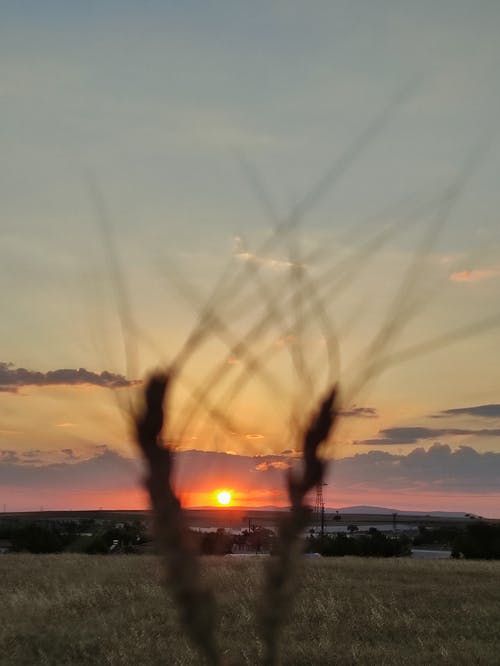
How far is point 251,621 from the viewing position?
2127cm

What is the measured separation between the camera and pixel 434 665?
1769 cm

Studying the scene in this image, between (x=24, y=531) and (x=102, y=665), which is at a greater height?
(x=24, y=531)

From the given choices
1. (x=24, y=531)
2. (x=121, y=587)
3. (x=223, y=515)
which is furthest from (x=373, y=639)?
(x=24, y=531)

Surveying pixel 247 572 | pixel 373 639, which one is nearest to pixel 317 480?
pixel 373 639

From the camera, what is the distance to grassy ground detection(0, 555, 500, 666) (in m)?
18.8

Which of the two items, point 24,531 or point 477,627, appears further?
point 24,531

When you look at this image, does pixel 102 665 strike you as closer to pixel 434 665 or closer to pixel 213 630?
pixel 434 665

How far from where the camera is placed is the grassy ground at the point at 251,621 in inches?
742

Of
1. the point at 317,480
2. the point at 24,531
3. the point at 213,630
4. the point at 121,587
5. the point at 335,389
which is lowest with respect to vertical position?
the point at 213,630

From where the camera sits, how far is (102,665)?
18.2 m

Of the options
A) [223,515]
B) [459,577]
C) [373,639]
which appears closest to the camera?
[223,515]

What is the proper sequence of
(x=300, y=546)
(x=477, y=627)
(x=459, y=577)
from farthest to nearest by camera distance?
1. (x=459, y=577)
2. (x=477, y=627)
3. (x=300, y=546)

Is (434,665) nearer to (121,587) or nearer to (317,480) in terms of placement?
(121,587)

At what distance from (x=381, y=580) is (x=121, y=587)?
10.5 meters
